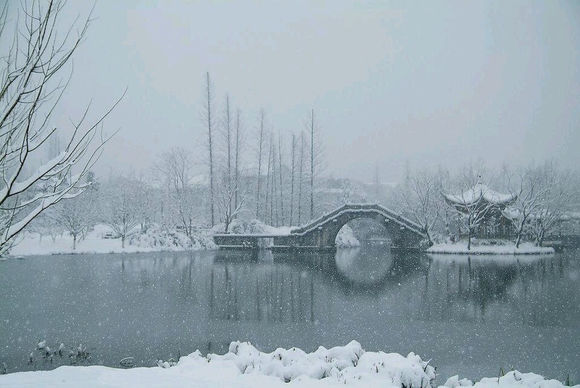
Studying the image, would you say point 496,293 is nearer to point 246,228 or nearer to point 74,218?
point 246,228

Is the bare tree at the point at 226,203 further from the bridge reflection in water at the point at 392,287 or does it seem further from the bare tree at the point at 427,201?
the bare tree at the point at 427,201

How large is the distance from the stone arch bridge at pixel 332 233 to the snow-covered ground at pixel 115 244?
2451 mm

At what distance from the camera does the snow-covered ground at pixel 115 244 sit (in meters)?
30.2

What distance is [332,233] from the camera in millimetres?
35188

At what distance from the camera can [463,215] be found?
3394 centimetres

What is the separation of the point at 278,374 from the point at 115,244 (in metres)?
29.6

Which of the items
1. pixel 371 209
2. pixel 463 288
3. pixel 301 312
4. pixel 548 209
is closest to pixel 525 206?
pixel 548 209

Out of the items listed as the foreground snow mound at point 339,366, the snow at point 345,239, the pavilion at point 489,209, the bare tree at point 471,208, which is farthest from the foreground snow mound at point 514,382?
the snow at point 345,239

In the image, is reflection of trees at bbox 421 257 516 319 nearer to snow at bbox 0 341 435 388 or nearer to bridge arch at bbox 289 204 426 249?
snow at bbox 0 341 435 388

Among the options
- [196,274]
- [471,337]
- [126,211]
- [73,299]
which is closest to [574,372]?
[471,337]

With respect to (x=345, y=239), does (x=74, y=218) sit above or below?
above

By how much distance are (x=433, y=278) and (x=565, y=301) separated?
19.0ft

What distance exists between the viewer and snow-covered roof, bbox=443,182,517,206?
34.6 metres

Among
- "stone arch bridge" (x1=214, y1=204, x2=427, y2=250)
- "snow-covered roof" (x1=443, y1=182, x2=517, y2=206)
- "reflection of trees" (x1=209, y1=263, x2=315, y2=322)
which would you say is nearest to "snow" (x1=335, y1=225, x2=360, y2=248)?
"stone arch bridge" (x1=214, y1=204, x2=427, y2=250)
